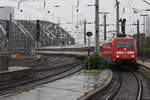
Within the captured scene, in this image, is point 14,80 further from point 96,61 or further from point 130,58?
point 130,58

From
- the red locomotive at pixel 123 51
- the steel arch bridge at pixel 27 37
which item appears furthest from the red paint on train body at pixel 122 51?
the steel arch bridge at pixel 27 37

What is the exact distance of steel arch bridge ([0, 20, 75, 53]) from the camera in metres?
50.4

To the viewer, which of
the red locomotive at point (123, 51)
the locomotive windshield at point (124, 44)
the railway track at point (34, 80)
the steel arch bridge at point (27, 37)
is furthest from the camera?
the steel arch bridge at point (27, 37)

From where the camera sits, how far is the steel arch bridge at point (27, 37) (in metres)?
50.4

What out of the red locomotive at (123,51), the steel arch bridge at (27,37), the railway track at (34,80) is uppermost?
the steel arch bridge at (27,37)

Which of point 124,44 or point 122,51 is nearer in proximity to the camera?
point 122,51

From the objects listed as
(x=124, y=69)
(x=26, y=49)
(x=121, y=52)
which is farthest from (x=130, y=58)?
(x=26, y=49)

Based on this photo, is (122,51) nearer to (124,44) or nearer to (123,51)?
(123,51)

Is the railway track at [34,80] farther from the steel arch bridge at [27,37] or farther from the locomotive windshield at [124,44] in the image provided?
the steel arch bridge at [27,37]

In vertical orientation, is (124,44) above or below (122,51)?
above

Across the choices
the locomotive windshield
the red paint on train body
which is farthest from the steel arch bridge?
→ the locomotive windshield

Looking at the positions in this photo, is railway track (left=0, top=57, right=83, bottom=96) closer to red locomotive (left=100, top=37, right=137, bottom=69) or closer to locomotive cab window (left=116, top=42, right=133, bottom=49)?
red locomotive (left=100, top=37, right=137, bottom=69)

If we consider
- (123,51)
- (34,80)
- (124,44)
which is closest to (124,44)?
(124,44)

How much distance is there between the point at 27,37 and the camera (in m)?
71.9
